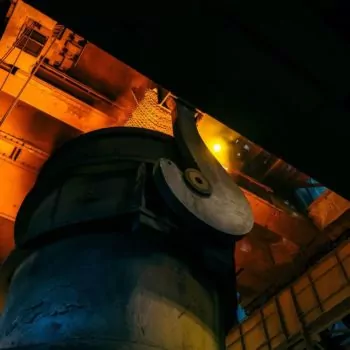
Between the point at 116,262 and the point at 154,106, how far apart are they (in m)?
2.96

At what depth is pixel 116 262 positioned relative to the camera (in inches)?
113

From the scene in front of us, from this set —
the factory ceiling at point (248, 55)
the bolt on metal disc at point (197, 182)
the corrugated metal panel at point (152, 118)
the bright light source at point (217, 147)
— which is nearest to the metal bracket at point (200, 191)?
the bolt on metal disc at point (197, 182)

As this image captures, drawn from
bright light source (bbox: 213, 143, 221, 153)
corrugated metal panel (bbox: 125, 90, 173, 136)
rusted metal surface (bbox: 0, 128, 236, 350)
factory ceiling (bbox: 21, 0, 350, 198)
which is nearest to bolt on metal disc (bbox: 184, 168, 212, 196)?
rusted metal surface (bbox: 0, 128, 236, 350)

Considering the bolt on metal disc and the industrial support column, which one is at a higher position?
the bolt on metal disc

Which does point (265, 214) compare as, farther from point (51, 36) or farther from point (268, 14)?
point (268, 14)

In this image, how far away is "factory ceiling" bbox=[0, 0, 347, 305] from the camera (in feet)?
8.04

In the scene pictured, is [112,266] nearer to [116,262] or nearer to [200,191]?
[116,262]

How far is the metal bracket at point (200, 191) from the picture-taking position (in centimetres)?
316

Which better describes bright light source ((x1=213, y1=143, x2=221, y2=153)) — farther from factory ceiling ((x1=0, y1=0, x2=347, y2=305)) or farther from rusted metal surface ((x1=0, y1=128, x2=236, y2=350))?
rusted metal surface ((x1=0, y1=128, x2=236, y2=350))

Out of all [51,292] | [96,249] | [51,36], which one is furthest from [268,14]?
[51,36]

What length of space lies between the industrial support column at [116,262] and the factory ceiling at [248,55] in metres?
0.83

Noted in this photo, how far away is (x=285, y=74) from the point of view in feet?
8.06

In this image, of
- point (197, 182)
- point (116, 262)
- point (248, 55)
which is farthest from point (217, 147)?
point (248, 55)

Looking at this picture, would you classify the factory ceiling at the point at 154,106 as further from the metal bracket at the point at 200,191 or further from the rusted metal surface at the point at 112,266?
the rusted metal surface at the point at 112,266
